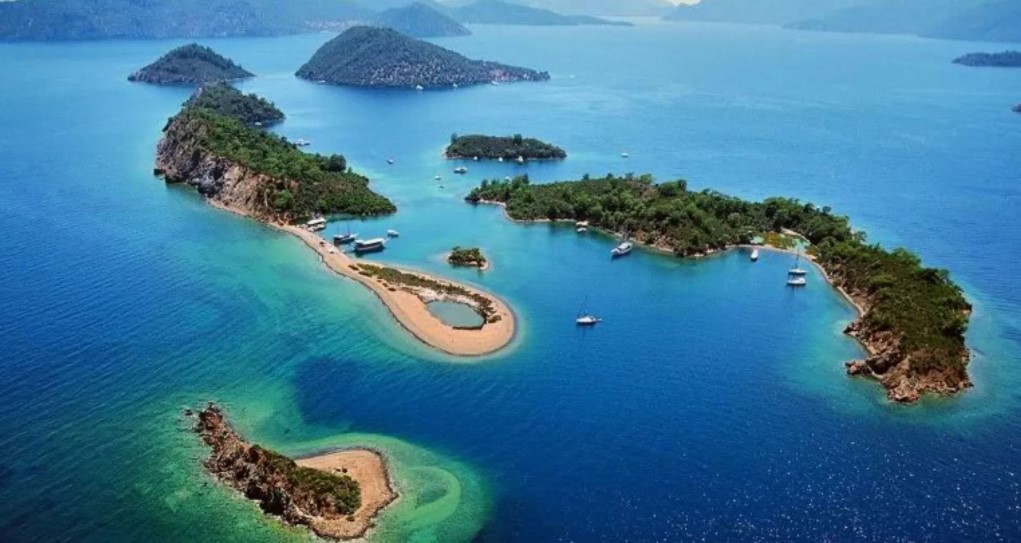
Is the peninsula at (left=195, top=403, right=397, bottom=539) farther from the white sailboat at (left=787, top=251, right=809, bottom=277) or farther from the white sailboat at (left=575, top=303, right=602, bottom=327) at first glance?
the white sailboat at (left=787, top=251, right=809, bottom=277)

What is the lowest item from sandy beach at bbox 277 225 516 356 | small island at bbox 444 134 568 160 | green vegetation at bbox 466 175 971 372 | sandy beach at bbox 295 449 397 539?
sandy beach at bbox 295 449 397 539

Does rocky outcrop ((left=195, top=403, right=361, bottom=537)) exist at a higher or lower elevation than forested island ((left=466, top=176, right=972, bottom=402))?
lower

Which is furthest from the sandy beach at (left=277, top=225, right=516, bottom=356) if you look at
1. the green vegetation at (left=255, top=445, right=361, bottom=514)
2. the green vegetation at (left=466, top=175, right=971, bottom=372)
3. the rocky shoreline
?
the rocky shoreline

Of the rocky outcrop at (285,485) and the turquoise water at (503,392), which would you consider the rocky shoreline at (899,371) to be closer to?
the turquoise water at (503,392)

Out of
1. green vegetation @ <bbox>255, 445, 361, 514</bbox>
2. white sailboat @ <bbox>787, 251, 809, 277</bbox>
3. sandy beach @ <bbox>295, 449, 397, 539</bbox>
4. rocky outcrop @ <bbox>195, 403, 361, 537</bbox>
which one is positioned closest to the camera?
Result: sandy beach @ <bbox>295, 449, 397, 539</bbox>

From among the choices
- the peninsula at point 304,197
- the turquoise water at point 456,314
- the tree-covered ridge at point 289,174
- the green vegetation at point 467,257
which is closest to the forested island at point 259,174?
the tree-covered ridge at point 289,174

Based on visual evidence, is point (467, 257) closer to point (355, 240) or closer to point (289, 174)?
point (355, 240)
